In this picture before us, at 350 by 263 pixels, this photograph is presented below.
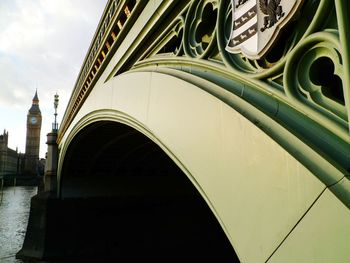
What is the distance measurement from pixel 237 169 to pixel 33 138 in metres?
85.0

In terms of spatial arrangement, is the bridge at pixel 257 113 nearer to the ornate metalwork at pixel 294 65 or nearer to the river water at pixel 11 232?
the ornate metalwork at pixel 294 65

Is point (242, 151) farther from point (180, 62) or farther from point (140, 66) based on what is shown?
point (140, 66)

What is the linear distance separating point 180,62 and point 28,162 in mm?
81565

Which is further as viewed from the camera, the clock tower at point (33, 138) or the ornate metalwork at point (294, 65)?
the clock tower at point (33, 138)

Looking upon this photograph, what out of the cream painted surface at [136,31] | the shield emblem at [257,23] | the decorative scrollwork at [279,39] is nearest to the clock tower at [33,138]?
the cream painted surface at [136,31]

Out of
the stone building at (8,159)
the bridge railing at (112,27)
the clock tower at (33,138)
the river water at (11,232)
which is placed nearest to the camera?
the bridge railing at (112,27)

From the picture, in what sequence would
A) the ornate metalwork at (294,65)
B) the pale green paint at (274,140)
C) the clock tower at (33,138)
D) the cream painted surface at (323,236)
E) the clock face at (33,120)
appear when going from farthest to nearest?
the clock face at (33,120)
the clock tower at (33,138)
the ornate metalwork at (294,65)
the pale green paint at (274,140)
the cream painted surface at (323,236)

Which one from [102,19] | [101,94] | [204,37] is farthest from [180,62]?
[102,19]

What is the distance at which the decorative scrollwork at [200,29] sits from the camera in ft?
8.42

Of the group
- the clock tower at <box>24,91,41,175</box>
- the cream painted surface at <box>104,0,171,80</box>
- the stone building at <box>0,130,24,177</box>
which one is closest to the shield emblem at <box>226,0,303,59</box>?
the cream painted surface at <box>104,0,171,80</box>

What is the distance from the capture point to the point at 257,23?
6.07 ft

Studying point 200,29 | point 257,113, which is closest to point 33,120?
point 200,29

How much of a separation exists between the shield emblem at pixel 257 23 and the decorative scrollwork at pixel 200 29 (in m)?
0.40

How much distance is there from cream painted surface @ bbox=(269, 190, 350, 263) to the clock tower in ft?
259
